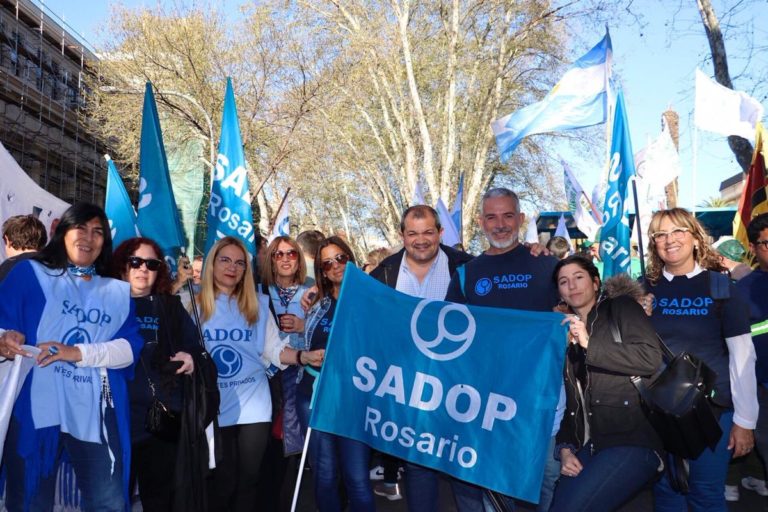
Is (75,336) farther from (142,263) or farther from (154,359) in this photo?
(142,263)

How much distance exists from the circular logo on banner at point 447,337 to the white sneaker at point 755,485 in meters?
3.64

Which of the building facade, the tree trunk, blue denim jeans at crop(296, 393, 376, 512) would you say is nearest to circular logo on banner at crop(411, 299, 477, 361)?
blue denim jeans at crop(296, 393, 376, 512)

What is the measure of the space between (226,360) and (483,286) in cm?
155

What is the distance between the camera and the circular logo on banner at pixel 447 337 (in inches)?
142

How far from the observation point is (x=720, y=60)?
8688 millimetres

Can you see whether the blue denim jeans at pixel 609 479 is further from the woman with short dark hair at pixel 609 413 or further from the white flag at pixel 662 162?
the white flag at pixel 662 162

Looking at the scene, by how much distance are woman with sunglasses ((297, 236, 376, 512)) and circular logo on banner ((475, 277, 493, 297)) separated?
29.0 inches

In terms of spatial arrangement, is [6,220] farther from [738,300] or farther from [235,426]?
[738,300]

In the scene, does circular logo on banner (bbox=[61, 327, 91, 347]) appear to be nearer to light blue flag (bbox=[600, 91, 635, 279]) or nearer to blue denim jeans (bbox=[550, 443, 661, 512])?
blue denim jeans (bbox=[550, 443, 661, 512])

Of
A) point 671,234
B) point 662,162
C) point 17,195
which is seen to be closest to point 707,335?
point 671,234

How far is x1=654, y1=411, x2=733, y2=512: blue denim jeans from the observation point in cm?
346

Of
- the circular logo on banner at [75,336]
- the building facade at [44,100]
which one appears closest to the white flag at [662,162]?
the circular logo on banner at [75,336]

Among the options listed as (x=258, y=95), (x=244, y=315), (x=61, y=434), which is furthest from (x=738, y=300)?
(x=258, y=95)

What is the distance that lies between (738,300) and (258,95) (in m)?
21.4
